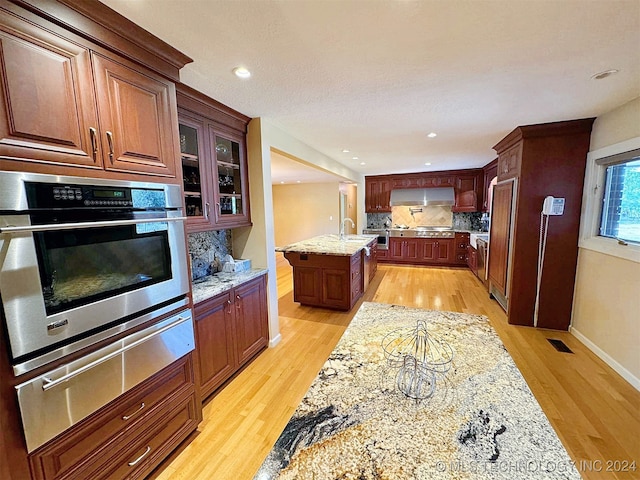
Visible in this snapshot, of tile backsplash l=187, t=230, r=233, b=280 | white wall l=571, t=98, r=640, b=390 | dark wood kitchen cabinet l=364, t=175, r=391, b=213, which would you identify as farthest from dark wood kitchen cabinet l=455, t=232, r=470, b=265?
tile backsplash l=187, t=230, r=233, b=280

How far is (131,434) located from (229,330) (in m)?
0.94

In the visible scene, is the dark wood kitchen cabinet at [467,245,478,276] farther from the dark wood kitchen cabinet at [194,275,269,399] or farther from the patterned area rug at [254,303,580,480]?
the patterned area rug at [254,303,580,480]

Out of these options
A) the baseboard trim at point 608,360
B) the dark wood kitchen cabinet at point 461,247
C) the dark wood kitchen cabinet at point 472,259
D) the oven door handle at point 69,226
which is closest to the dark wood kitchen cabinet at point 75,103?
the oven door handle at point 69,226

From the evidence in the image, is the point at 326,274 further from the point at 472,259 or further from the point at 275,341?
the point at 472,259

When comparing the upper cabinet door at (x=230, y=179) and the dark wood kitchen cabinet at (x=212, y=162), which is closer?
the dark wood kitchen cabinet at (x=212, y=162)

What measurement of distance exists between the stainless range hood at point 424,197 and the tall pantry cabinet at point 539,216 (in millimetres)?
3079

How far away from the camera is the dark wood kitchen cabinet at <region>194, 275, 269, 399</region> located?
201cm

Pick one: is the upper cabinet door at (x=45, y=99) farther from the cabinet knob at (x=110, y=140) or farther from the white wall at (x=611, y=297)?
the white wall at (x=611, y=297)

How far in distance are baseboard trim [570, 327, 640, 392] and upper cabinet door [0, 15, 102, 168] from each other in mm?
4064

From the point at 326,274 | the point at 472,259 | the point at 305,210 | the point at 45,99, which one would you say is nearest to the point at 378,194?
the point at 305,210

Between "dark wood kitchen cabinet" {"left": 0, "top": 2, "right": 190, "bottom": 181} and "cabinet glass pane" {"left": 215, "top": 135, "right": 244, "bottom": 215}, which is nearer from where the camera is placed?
"dark wood kitchen cabinet" {"left": 0, "top": 2, "right": 190, "bottom": 181}

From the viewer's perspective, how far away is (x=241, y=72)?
5.62 ft

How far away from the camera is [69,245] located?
113 centimetres

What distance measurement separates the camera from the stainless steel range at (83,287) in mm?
975
